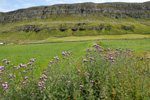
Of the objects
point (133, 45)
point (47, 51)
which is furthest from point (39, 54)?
point (133, 45)

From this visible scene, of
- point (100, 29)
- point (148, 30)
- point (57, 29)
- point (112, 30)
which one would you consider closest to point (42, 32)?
point (57, 29)

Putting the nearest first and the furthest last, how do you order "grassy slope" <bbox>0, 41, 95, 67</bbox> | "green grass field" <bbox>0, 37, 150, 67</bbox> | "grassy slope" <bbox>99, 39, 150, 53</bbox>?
"grassy slope" <bbox>0, 41, 95, 67</bbox>, "green grass field" <bbox>0, 37, 150, 67</bbox>, "grassy slope" <bbox>99, 39, 150, 53</bbox>

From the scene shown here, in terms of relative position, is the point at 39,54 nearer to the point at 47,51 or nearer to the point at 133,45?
the point at 47,51

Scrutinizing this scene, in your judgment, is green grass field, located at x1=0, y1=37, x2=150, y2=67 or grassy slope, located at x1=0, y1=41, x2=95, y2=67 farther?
green grass field, located at x1=0, y1=37, x2=150, y2=67

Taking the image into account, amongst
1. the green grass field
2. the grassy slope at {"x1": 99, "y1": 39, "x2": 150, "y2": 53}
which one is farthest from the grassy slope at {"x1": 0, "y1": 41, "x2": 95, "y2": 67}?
the grassy slope at {"x1": 99, "y1": 39, "x2": 150, "y2": 53}

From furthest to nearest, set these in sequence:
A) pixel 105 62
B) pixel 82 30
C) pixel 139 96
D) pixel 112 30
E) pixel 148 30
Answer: pixel 82 30, pixel 112 30, pixel 148 30, pixel 105 62, pixel 139 96

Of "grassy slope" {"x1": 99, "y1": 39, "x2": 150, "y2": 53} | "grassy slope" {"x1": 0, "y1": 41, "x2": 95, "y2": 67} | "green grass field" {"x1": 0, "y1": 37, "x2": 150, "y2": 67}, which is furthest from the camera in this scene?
"grassy slope" {"x1": 99, "y1": 39, "x2": 150, "y2": 53}

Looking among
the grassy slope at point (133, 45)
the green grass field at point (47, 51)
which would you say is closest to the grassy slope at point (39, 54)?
the green grass field at point (47, 51)

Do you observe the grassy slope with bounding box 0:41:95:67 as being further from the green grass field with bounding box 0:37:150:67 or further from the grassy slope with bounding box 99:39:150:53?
the grassy slope with bounding box 99:39:150:53

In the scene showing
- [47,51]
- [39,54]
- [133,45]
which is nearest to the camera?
[39,54]

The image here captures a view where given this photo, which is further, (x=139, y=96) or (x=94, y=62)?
(x=94, y=62)

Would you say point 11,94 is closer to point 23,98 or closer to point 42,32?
point 23,98

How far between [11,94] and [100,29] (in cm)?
17870

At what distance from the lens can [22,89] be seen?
6199mm
